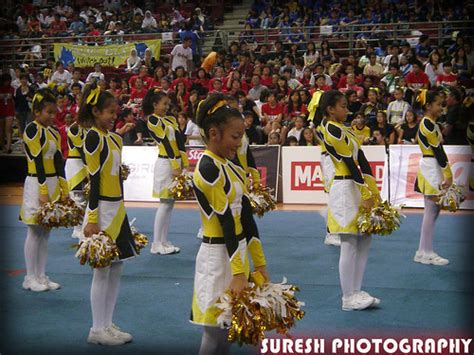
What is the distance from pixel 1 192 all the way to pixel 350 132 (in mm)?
8578

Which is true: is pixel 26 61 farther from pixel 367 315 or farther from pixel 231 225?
pixel 231 225

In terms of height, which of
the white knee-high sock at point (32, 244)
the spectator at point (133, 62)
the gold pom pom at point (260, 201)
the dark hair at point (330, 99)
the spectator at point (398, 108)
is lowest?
the white knee-high sock at point (32, 244)

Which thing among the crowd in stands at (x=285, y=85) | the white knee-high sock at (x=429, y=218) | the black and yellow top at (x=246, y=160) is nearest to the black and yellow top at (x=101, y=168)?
the black and yellow top at (x=246, y=160)

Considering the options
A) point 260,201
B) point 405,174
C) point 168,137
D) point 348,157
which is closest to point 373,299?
point 348,157

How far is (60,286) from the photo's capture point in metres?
5.70

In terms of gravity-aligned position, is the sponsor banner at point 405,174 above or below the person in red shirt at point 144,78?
below

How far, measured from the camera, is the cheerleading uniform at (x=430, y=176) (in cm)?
609

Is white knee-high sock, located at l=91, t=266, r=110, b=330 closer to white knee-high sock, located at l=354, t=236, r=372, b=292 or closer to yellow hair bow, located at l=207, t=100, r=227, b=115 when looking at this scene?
yellow hair bow, located at l=207, t=100, r=227, b=115

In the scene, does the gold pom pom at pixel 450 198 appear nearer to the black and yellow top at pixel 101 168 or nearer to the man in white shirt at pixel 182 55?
the black and yellow top at pixel 101 168

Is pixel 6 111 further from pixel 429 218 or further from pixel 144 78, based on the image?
pixel 429 218

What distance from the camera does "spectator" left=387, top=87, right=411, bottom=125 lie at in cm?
1070

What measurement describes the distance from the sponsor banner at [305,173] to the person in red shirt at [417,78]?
208cm

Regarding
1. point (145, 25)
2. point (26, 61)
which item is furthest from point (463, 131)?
point (26, 61)

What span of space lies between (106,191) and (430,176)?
130 inches
